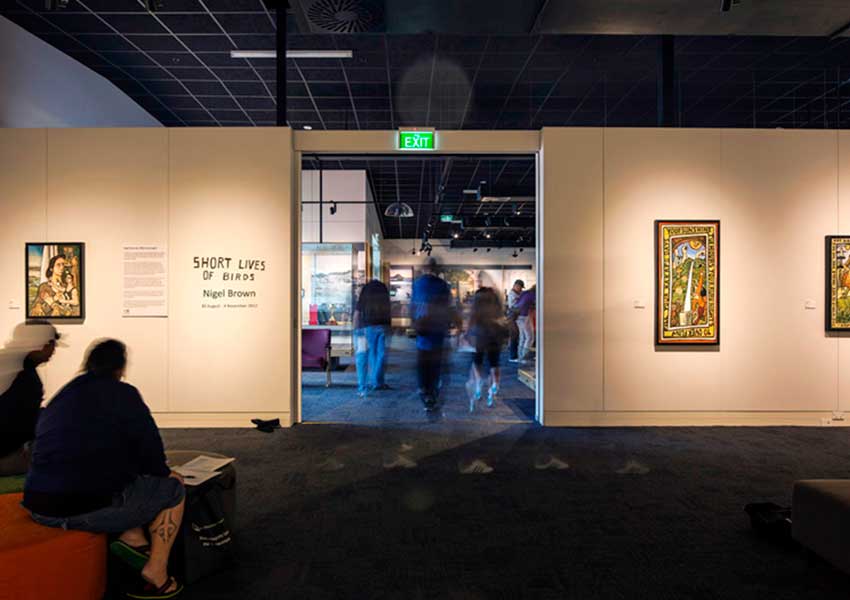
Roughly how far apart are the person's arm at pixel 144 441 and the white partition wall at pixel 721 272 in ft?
14.6

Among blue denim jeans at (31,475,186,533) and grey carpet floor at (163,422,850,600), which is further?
grey carpet floor at (163,422,850,600)

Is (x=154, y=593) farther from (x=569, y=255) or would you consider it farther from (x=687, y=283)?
(x=687, y=283)

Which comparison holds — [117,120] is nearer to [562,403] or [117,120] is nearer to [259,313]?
[259,313]

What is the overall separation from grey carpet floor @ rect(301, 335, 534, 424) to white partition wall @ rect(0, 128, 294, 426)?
1054mm

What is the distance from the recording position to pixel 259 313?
612 centimetres

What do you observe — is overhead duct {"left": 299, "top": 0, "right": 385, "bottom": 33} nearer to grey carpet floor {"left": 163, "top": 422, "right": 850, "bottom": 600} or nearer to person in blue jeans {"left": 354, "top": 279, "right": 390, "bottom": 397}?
person in blue jeans {"left": 354, "top": 279, "right": 390, "bottom": 397}

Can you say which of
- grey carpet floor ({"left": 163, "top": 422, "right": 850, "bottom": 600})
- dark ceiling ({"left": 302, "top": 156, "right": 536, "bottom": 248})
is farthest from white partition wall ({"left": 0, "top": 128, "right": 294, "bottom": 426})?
dark ceiling ({"left": 302, "top": 156, "right": 536, "bottom": 248})

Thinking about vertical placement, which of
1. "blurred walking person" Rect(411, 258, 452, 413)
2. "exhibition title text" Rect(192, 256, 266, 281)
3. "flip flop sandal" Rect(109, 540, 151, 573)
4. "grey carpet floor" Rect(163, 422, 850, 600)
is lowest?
"grey carpet floor" Rect(163, 422, 850, 600)

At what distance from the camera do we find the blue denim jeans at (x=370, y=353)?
7.75 meters

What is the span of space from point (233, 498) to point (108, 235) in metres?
4.38

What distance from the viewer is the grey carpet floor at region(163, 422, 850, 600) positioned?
276 centimetres

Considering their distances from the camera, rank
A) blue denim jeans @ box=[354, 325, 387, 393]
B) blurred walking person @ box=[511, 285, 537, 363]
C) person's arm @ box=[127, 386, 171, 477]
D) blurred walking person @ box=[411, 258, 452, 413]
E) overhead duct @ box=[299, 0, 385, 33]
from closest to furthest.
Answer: person's arm @ box=[127, 386, 171, 477] → overhead duct @ box=[299, 0, 385, 33] → blurred walking person @ box=[411, 258, 452, 413] → blue denim jeans @ box=[354, 325, 387, 393] → blurred walking person @ box=[511, 285, 537, 363]

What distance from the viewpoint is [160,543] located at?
99.7 inches

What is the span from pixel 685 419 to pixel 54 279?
7.52 m
